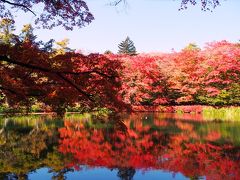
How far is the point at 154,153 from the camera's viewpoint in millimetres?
10633

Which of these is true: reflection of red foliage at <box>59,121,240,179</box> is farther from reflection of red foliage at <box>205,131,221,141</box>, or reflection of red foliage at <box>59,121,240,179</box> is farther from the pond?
reflection of red foliage at <box>205,131,221,141</box>

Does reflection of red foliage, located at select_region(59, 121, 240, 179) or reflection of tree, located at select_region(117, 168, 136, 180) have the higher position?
reflection of red foliage, located at select_region(59, 121, 240, 179)

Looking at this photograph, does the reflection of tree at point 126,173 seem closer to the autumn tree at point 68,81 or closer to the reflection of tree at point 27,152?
the reflection of tree at point 27,152

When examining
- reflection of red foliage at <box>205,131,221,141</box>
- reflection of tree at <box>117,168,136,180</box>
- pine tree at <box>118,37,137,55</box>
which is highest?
pine tree at <box>118,37,137,55</box>

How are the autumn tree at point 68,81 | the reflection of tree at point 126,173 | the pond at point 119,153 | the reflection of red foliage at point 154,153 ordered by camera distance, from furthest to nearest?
the reflection of red foliage at point 154,153 < the pond at point 119,153 < the reflection of tree at point 126,173 < the autumn tree at point 68,81

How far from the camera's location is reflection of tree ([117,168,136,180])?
7922 mm

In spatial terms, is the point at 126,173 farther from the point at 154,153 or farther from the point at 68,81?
the point at 68,81

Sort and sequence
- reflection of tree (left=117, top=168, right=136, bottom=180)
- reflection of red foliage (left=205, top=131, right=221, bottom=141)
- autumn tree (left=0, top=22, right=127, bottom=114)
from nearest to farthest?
autumn tree (left=0, top=22, right=127, bottom=114) → reflection of tree (left=117, top=168, right=136, bottom=180) → reflection of red foliage (left=205, top=131, right=221, bottom=141)

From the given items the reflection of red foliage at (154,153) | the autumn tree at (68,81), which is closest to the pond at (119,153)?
the reflection of red foliage at (154,153)

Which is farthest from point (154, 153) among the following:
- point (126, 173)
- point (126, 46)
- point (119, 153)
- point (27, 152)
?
point (126, 46)

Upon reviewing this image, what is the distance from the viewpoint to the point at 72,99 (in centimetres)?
746

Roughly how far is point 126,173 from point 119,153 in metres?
2.26

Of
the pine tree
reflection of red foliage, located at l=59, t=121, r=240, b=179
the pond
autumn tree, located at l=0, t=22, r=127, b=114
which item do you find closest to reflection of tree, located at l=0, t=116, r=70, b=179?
the pond

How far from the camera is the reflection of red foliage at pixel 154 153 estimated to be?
28.2 feet
